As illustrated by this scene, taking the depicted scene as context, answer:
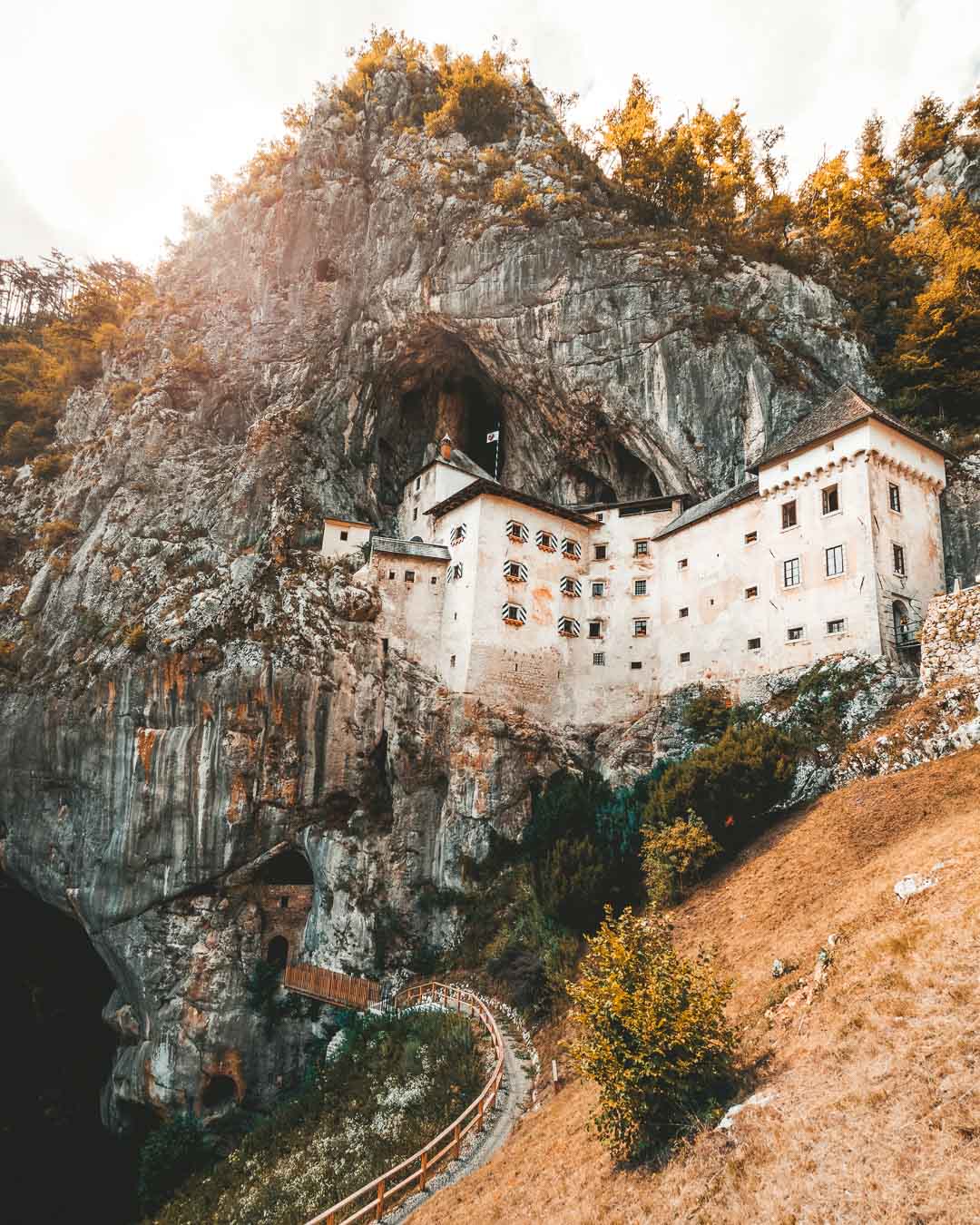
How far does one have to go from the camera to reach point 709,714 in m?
32.0

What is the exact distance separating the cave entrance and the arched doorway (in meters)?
2.59

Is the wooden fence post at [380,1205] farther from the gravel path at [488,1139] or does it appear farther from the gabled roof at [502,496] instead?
the gabled roof at [502,496]

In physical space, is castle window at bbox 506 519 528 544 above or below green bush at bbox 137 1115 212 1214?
above

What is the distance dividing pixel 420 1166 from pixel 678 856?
11487mm

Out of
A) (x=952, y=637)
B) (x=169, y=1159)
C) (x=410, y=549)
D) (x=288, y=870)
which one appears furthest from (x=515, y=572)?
(x=169, y=1159)

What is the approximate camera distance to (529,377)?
42.1 meters

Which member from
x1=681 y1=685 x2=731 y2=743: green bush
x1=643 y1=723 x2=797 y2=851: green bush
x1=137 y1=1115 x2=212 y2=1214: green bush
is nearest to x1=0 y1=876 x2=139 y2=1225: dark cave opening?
x1=137 y1=1115 x2=212 y2=1214: green bush

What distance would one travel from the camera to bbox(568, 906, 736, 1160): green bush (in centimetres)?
1253

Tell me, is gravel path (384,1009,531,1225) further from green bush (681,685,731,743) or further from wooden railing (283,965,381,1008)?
green bush (681,685,731,743)

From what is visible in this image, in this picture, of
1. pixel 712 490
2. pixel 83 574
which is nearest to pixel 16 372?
pixel 83 574

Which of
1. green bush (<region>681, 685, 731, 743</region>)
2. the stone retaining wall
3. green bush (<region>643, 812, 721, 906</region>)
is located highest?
the stone retaining wall

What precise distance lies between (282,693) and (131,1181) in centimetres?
2363

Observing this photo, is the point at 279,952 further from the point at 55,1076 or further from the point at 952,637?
the point at 952,637

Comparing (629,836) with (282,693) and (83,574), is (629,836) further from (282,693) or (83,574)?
(83,574)
